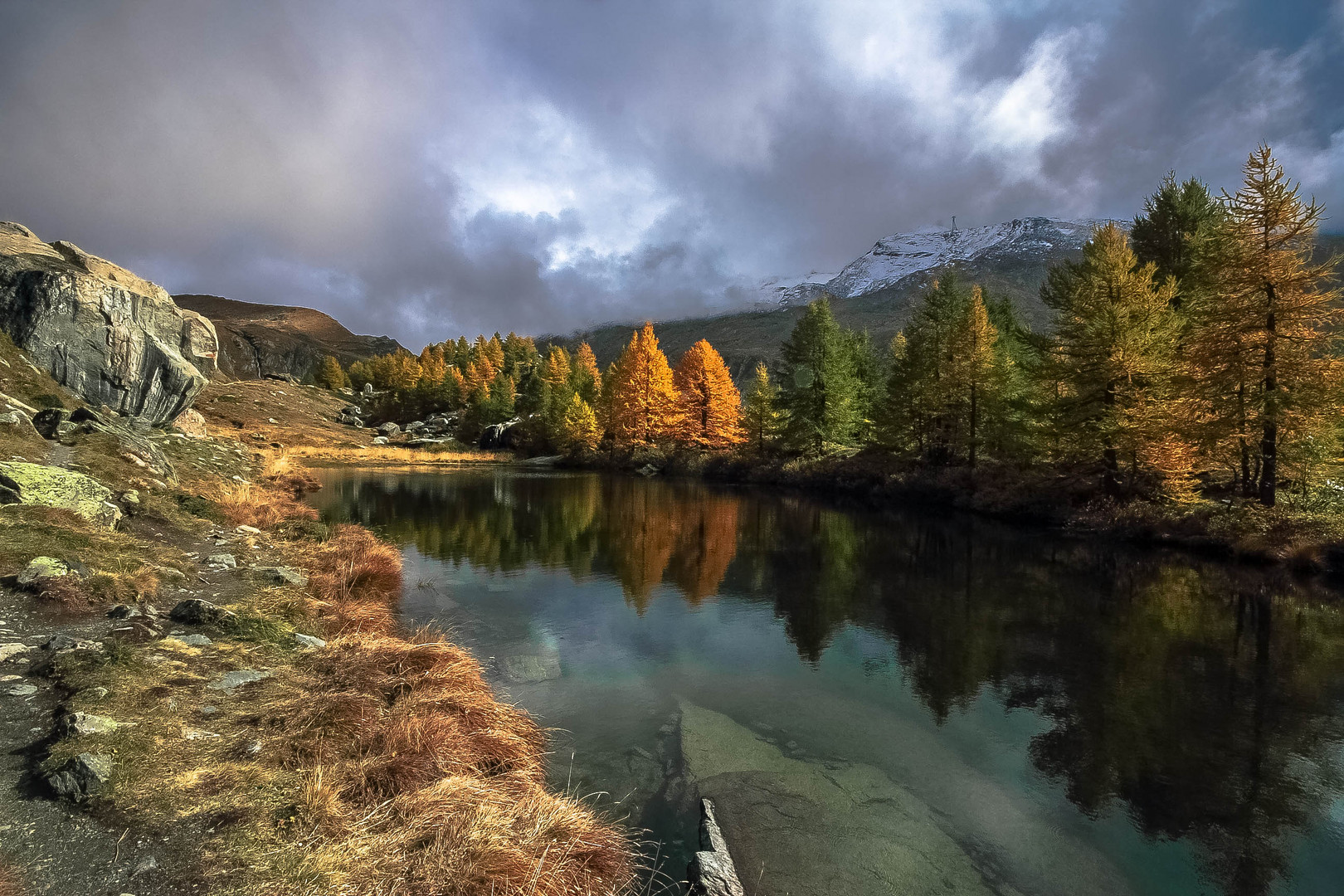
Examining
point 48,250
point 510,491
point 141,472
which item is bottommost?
point 510,491

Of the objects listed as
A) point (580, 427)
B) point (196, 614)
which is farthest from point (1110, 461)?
point (580, 427)

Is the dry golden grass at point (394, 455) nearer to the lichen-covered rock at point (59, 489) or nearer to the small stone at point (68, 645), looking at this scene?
the lichen-covered rock at point (59, 489)

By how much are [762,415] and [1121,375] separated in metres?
32.6

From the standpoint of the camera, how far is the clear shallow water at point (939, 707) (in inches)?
279

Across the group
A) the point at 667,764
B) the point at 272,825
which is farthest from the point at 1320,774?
the point at 272,825

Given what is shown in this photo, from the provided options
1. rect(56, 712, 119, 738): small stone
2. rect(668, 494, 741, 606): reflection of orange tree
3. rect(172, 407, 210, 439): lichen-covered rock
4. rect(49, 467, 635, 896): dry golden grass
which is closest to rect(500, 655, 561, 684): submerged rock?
rect(49, 467, 635, 896): dry golden grass

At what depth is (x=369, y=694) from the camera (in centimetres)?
788

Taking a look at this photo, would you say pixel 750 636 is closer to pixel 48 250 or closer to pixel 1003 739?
pixel 1003 739

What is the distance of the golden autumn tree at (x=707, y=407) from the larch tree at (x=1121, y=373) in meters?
36.0

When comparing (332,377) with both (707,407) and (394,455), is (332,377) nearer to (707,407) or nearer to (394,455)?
(394,455)

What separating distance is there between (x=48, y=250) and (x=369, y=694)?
2356 centimetres

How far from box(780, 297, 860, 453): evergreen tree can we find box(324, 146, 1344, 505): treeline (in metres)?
0.16

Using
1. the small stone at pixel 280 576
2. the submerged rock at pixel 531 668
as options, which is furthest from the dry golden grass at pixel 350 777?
the small stone at pixel 280 576

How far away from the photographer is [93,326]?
61.6 feet
